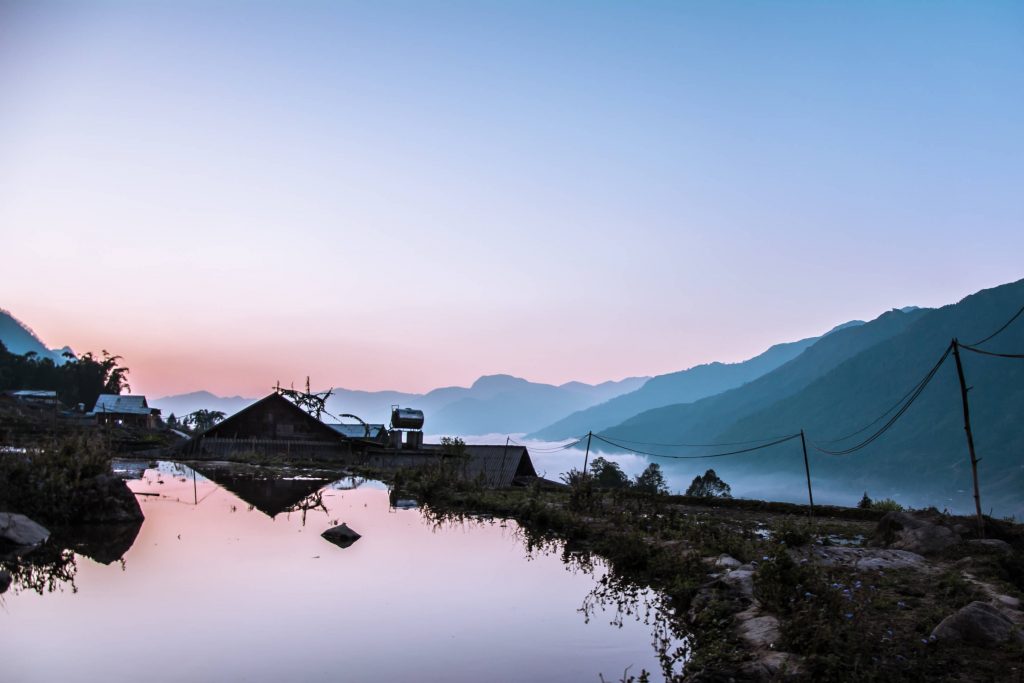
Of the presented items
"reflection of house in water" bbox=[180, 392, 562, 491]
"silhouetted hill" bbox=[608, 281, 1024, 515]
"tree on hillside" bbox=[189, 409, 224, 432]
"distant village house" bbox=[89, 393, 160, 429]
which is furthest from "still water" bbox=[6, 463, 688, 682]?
"silhouetted hill" bbox=[608, 281, 1024, 515]

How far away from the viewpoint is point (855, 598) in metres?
11.0

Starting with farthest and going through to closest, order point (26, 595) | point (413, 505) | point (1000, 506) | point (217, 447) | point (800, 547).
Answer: point (1000, 506)
point (217, 447)
point (413, 505)
point (800, 547)
point (26, 595)

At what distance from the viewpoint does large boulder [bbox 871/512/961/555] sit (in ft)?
55.8

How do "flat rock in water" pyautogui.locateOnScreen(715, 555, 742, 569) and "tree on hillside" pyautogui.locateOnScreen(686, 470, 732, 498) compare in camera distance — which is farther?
"tree on hillside" pyautogui.locateOnScreen(686, 470, 732, 498)

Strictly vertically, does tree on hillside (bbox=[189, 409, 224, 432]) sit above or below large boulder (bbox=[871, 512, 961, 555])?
above

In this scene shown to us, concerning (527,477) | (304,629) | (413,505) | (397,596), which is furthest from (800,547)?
(527,477)

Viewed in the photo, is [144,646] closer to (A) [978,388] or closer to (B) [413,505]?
(B) [413,505]

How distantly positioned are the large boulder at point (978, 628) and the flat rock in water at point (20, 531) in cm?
1952

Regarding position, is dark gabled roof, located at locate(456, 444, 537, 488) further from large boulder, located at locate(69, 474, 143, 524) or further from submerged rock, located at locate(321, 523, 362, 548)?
large boulder, located at locate(69, 474, 143, 524)

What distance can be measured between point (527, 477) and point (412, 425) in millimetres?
17842

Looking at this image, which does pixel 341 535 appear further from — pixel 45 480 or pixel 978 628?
pixel 978 628

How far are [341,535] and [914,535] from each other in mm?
15254

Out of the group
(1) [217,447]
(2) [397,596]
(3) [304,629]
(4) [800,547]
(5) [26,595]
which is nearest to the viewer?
(3) [304,629]

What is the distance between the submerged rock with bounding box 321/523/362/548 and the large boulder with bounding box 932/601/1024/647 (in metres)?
14.6
